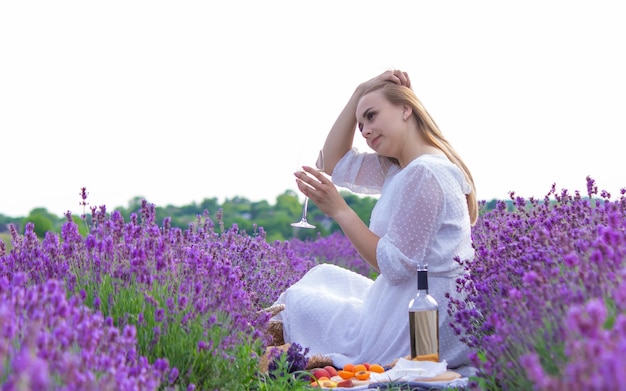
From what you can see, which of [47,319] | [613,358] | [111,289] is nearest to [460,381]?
[111,289]

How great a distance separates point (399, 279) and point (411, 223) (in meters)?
0.27

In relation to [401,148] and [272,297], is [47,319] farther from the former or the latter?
[272,297]

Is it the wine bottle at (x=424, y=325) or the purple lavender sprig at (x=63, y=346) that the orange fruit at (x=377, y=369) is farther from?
the purple lavender sprig at (x=63, y=346)

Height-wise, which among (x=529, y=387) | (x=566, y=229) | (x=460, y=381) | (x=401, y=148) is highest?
(x=401, y=148)

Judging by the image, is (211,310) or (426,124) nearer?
(211,310)

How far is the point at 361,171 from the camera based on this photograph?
180 inches

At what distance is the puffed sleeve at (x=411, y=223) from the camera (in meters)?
3.63

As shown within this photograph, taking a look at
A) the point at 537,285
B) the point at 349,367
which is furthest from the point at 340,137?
the point at 537,285

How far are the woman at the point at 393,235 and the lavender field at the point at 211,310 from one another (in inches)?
7.6

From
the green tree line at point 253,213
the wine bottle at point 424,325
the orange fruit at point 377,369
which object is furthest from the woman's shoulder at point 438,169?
the green tree line at point 253,213

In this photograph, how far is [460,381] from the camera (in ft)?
10.6

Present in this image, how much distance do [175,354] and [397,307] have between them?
1.41m

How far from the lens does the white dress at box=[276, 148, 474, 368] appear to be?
12.0ft

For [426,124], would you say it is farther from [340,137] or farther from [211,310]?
[211,310]
